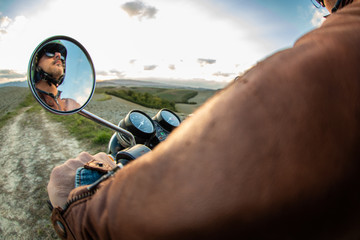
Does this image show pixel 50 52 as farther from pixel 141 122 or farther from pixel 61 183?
pixel 141 122

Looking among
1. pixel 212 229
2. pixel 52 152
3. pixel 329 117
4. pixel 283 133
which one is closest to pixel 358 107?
pixel 329 117

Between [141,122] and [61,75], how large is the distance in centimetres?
97

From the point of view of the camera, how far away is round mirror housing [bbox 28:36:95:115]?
3.97 ft

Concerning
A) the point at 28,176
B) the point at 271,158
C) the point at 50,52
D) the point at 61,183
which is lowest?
the point at 28,176

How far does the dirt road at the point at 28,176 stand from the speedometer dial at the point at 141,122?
2.31m

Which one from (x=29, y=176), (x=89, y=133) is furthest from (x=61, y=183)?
(x=89, y=133)

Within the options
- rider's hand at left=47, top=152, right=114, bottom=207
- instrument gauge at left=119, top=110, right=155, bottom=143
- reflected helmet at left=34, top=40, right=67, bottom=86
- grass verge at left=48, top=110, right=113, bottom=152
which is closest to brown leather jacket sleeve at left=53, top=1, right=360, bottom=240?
rider's hand at left=47, top=152, right=114, bottom=207

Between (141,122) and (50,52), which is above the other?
(50,52)

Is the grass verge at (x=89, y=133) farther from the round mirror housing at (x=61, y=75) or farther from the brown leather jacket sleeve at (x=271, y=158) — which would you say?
the brown leather jacket sleeve at (x=271, y=158)

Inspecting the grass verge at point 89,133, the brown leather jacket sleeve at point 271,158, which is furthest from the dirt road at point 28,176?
the brown leather jacket sleeve at point 271,158

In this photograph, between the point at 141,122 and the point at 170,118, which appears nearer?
the point at 141,122

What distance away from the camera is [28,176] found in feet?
15.0

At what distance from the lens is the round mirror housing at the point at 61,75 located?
1209mm

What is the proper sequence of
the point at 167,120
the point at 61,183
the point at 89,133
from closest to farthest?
the point at 61,183, the point at 167,120, the point at 89,133
